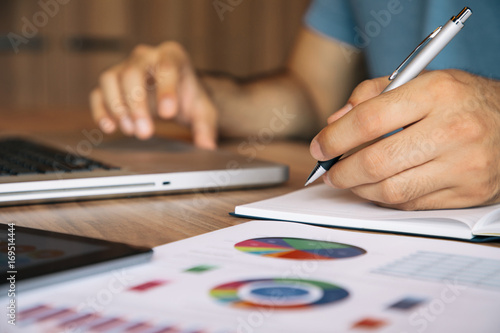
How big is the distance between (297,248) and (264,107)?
88 centimetres

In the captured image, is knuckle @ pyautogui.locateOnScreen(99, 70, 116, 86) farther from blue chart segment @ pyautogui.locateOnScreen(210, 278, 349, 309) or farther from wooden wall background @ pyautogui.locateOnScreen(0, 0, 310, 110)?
wooden wall background @ pyautogui.locateOnScreen(0, 0, 310, 110)

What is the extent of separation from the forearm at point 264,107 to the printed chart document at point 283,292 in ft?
2.65

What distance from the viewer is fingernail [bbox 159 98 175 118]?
936 mm

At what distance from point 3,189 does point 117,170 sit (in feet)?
0.42

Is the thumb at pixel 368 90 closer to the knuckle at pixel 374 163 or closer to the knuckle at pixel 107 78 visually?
the knuckle at pixel 374 163

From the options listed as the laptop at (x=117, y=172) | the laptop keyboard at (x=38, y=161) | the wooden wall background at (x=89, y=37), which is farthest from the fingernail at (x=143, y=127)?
the wooden wall background at (x=89, y=37)

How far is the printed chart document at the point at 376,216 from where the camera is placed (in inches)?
19.7

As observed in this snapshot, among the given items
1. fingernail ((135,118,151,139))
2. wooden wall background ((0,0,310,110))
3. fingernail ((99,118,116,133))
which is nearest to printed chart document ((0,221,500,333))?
fingernail ((135,118,151,139))

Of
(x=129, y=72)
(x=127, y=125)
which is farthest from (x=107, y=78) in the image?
(x=127, y=125)

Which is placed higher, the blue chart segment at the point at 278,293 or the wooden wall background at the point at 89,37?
the wooden wall background at the point at 89,37

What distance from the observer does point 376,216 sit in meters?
0.54

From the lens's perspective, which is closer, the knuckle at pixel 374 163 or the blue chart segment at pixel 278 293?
the blue chart segment at pixel 278 293

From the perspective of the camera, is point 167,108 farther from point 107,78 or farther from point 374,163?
point 374,163

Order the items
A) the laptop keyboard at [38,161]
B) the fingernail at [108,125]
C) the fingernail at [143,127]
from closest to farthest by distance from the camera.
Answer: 1. the laptop keyboard at [38,161]
2. the fingernail at [143,127]
3. the fingernail at [108,125]
